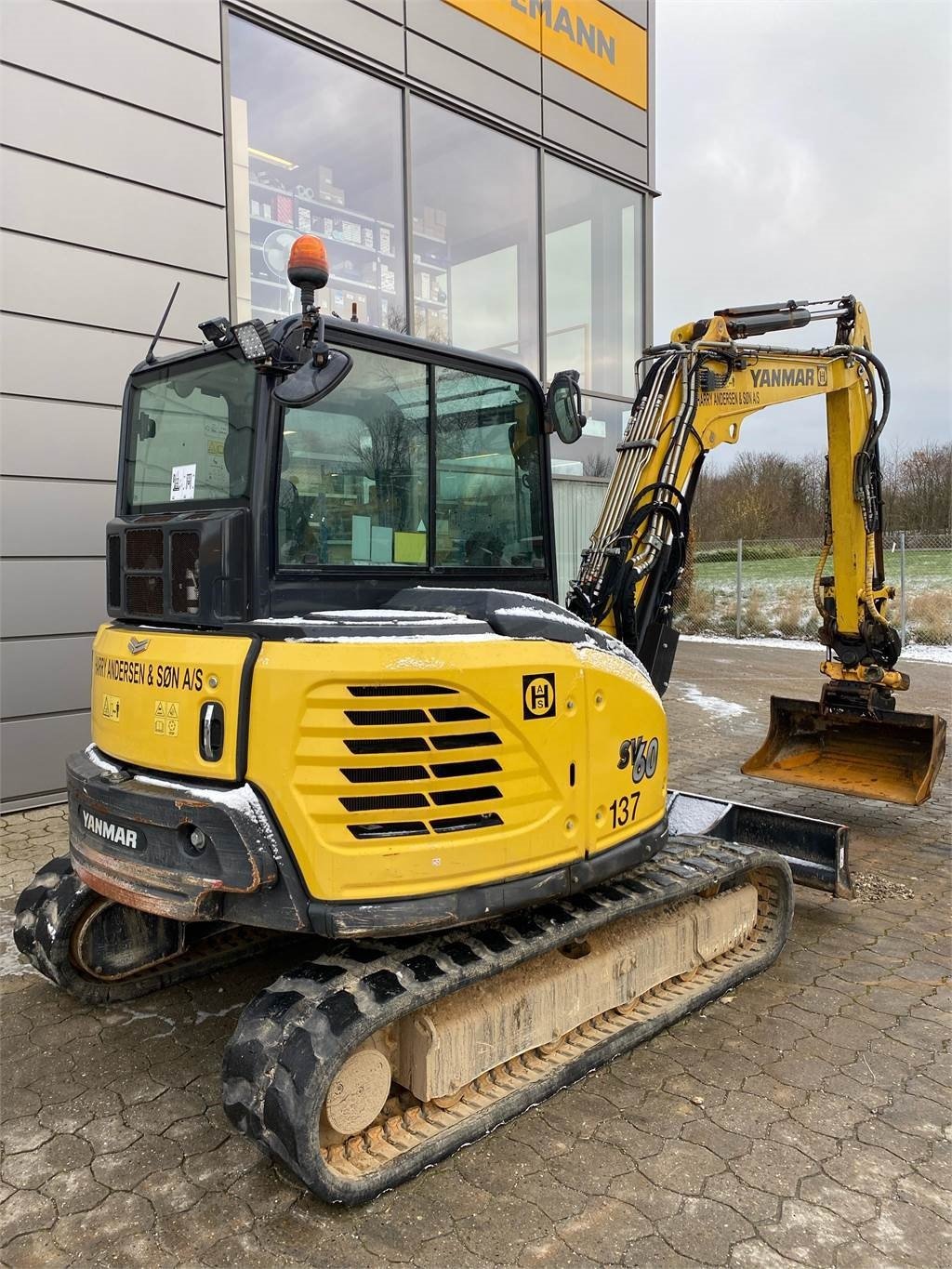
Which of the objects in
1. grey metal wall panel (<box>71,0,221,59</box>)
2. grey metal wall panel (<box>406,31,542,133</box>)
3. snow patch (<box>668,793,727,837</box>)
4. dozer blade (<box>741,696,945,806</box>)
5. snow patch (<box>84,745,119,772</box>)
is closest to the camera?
snow patch (<box>84,745,119,772</box>)

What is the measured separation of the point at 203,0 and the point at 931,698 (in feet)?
36.3

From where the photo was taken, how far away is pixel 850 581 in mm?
6352

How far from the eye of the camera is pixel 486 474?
3.71 meters

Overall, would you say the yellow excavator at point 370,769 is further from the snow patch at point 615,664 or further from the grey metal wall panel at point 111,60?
the grey metal wall panel at point 111,60

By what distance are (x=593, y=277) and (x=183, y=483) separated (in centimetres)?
900

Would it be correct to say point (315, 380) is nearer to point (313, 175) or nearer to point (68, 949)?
point (68, 949)

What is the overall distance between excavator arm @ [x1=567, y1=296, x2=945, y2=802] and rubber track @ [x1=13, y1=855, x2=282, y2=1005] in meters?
2.53

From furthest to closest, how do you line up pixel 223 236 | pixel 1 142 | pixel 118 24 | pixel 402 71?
pixel 402 71
pixel 223 236
pixel 118 24
pixel 1 142

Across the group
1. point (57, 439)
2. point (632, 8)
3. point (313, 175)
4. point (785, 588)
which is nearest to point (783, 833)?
point (57, 439)

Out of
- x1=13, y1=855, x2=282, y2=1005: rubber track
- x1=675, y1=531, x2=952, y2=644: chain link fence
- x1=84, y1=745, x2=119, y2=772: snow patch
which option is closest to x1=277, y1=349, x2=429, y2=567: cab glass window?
x1=84, y1=745, x2=119, y2=772: snow patch

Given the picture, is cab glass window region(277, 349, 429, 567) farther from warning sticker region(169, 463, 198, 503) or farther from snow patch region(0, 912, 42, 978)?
snow patch region(0, 912, 42, 978)

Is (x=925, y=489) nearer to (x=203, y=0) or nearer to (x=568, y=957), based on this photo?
(x=203, y=0)

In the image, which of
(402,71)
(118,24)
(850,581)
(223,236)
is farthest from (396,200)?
(850,581)

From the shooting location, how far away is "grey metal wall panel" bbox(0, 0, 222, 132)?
6.41 m
